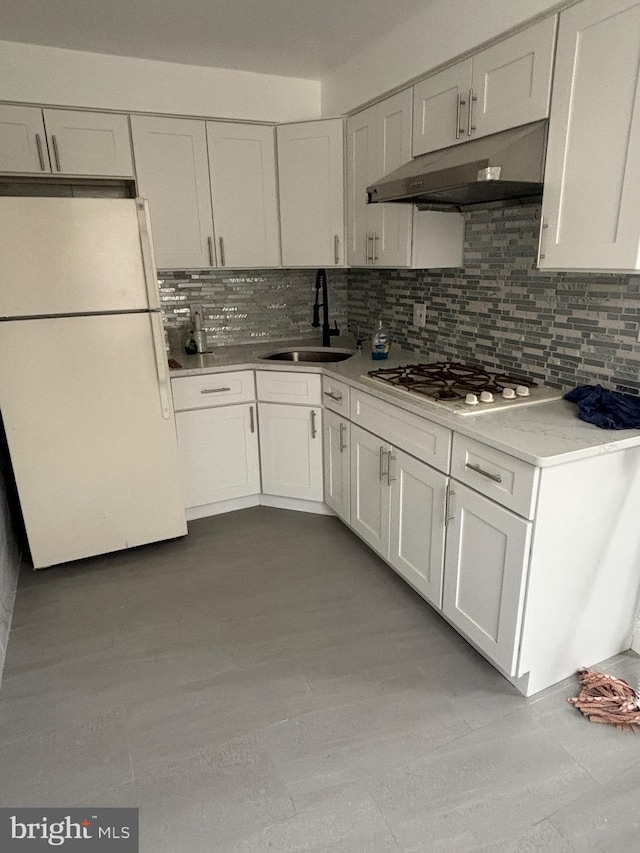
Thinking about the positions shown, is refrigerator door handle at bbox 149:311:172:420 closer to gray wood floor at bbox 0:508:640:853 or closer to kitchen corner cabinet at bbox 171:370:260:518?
kitchen corner cabinet at bbox 171:370:260:518

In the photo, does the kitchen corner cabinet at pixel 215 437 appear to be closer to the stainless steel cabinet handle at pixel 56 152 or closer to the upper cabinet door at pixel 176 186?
the upper cabinet door at pixel 176 186

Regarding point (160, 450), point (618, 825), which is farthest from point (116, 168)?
point (618, 825)

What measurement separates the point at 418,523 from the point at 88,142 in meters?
2.48

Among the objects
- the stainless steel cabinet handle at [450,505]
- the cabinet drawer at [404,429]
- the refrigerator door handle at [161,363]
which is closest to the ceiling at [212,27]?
the refrigerator door handle at [161,363]

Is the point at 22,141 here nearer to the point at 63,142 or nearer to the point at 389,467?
the point at 63,142

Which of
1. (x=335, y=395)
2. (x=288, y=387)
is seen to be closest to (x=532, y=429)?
(x=335, y=395)

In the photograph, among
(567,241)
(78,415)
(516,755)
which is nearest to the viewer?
(516,755)

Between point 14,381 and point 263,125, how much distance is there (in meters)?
1.94

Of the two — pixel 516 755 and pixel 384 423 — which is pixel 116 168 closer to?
pixel 384 423

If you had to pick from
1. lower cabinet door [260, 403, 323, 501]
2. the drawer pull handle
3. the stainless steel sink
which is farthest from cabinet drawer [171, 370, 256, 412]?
the drawer pull handle

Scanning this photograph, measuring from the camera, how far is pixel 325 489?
3.01 meters

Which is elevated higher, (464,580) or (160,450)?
(160,450)

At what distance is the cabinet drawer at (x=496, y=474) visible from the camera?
5.06ft

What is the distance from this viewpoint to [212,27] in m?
2.44
